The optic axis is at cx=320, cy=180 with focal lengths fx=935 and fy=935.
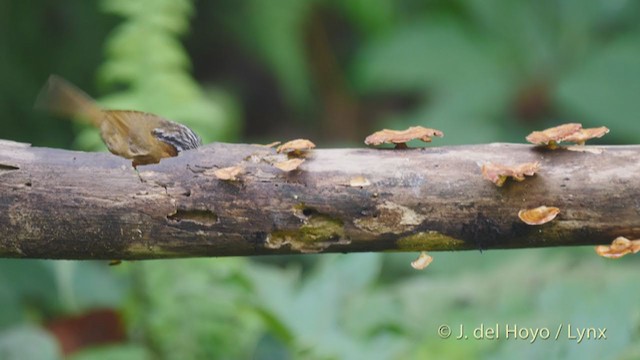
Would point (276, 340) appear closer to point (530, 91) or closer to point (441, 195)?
point (441, 195)

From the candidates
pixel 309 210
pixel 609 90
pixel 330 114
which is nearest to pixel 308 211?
pixel 309 210

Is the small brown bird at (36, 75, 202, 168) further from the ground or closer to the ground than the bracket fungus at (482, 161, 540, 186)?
further from the ground

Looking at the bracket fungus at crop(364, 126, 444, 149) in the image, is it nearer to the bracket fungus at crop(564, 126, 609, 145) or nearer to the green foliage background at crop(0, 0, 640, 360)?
the bracket fungus at crop(564, 126, 609, 145)

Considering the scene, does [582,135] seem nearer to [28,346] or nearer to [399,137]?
[399,137]

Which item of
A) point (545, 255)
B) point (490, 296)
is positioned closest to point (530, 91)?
point (545, 255)

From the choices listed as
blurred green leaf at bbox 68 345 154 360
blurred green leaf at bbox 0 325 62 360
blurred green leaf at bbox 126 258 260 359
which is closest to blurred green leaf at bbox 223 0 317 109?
blurred green leaf at bbox 126 258 260 359

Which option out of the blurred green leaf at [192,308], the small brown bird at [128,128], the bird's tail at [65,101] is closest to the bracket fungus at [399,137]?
the small brown bird at [128,128]
